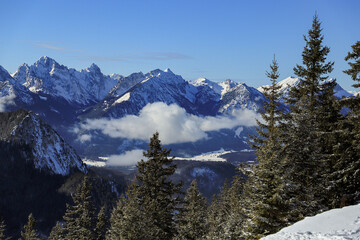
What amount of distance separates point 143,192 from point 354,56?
64.6ft

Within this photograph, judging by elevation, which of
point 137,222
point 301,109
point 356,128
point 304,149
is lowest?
point 137,222

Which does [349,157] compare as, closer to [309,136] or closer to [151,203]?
[309,136]

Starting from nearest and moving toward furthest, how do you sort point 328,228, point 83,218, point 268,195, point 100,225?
point 328,228 → point 268,195 → point 83,218 → point 100,225

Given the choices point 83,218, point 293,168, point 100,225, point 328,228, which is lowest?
point 100,225

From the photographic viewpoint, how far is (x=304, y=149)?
80.9 ft

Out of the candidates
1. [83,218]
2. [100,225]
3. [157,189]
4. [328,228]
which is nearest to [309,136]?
[328,228]

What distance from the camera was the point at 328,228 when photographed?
Result: 18484 mm

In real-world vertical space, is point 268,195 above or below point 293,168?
below

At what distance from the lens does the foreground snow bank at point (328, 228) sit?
17484 millimetres

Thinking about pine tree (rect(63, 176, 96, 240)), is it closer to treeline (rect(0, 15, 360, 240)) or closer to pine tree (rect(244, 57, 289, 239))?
treeline (rect(0, 15, 360, 240))

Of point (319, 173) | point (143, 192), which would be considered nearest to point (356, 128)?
point (319, 173)

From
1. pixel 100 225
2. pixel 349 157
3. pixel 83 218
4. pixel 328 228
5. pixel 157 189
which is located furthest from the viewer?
pixel 100 225

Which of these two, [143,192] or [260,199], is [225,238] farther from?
[260,199]

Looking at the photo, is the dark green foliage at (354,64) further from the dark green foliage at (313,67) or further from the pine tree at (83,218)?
the pine tree at (83,218)
